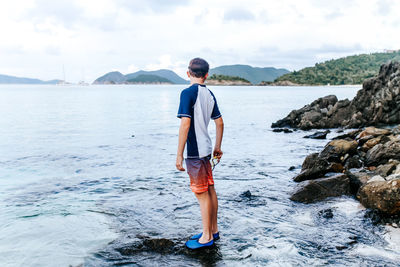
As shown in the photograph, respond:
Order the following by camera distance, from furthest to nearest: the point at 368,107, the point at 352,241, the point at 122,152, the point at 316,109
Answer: the point at 316,109, the point at 368,107, the point at 122,152, the point at 352,241

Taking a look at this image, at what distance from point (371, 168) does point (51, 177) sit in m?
11.6

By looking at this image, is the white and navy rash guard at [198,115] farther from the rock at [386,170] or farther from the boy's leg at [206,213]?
the rock at [386,170]

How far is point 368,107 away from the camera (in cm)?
2825

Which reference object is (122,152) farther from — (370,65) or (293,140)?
(370,65)

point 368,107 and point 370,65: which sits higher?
point 370,65

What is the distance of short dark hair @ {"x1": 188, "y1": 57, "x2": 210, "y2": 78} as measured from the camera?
5523mm

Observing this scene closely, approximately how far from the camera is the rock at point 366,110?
27266 mm

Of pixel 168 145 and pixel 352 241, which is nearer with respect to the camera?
pixel 352 241

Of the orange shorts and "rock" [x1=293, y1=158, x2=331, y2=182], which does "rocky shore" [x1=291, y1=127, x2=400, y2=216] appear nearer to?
"rock" [x1=293, y1=158, x2=331, y2=182]

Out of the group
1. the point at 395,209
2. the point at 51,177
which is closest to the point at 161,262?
the point at 395,209

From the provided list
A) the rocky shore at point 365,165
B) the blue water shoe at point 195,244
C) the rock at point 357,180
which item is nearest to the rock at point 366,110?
the rocky shore at point 365,165

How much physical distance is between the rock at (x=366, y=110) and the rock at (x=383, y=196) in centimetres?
2079

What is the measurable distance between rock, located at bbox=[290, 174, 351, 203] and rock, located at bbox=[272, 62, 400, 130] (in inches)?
776

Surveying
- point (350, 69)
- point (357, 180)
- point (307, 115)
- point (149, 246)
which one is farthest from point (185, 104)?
point (350, 69)
